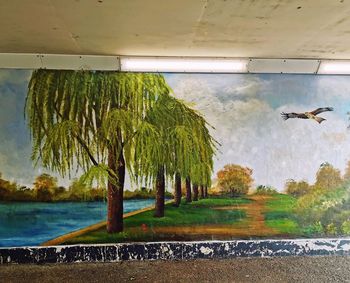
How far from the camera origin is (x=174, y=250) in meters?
4.27

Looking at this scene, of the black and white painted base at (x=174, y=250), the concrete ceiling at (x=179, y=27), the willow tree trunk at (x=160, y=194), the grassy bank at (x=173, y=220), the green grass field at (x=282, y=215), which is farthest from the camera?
the green grass field at (x=282, y=215)

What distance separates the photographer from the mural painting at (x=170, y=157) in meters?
4.16

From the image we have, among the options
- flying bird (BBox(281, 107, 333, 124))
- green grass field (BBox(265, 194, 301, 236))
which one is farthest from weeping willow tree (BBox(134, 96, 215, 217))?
flying bird (BBox(281, 107, 333, 124))

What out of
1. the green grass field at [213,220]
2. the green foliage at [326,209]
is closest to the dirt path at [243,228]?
the green grass field at [213,220]

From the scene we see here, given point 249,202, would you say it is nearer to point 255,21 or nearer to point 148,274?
point 148,274

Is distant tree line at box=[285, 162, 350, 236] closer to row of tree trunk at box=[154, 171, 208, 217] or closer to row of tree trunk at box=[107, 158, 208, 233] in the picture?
row of tree trunk at box=[154, 171, 208, 217]

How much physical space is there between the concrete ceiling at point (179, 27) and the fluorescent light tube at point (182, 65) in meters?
0.14

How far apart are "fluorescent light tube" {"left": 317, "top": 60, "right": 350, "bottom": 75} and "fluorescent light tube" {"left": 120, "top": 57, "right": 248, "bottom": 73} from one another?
921mm

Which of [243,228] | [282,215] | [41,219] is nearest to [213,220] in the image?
[243,228]

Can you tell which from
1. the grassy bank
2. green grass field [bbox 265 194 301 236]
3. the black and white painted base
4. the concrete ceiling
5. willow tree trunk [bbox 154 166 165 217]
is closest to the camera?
the concrete ceiling

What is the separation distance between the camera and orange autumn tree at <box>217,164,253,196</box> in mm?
4398

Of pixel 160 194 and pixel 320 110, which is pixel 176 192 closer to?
pixel 160 194

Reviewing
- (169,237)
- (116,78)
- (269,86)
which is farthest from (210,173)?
(116,78)

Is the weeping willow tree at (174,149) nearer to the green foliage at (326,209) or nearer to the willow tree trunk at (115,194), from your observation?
the willow tree trunk at (115,194)
